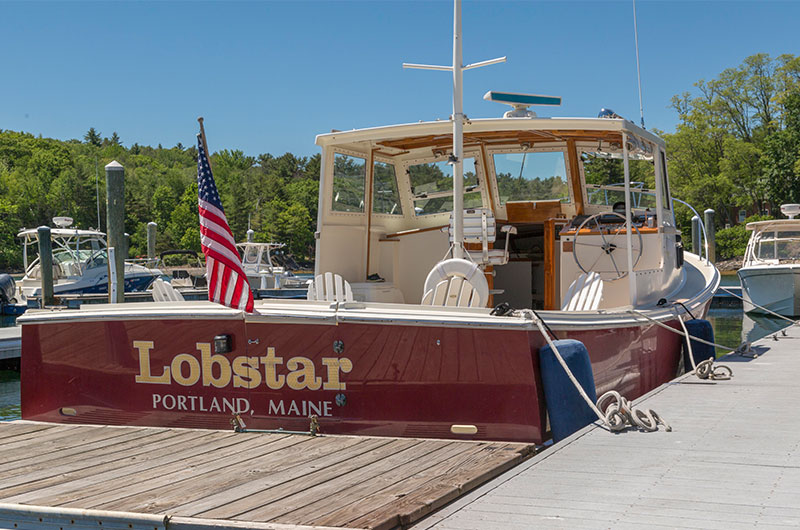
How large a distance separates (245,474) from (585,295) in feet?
12.0

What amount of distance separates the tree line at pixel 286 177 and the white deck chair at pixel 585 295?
2340 mm

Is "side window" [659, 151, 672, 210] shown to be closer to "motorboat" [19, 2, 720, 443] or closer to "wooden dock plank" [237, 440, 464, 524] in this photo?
"motorboat" [19, 2, 720, 443]

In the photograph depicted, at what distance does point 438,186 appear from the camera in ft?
30.9

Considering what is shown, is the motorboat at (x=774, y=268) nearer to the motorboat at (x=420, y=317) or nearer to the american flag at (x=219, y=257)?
the motorboat at (x=420, y=317)

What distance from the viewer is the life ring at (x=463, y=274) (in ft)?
21.5

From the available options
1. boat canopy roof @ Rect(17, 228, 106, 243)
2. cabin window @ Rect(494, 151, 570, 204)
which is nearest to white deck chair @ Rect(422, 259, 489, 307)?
cabin window @ Rect(494, 151, 570, 204)

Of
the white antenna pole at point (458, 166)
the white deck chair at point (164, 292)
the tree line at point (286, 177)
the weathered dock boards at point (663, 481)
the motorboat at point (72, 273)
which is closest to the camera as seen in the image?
the weathered dock boards at point (663, 481)

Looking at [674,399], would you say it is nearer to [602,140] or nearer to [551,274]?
[551,274]

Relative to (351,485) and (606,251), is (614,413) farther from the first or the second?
(606,251)

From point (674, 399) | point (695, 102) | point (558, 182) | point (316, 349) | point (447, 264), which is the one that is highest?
point (695, 102)

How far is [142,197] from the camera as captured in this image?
111500mm

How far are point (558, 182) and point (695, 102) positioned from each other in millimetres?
58474

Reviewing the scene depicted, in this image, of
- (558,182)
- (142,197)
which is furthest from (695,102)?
(142,197)

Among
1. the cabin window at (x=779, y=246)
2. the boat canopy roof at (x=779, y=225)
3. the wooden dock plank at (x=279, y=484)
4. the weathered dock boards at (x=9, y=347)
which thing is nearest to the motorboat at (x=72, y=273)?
the weathered dock boards at (x=9, y=347)
